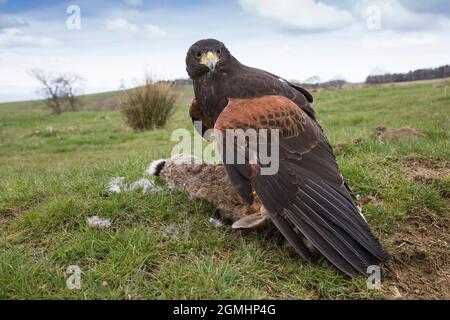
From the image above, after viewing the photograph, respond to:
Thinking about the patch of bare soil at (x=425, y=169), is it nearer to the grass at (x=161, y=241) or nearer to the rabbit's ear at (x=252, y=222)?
the grass at (x=161, y=241)

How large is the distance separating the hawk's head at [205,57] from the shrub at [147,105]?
458 inches

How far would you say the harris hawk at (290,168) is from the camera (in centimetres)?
369

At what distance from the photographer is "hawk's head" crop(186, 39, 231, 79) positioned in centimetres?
476

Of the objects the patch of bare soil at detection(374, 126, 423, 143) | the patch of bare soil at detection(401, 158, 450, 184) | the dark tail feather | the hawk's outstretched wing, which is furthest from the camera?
the patch of bare soil at detection(374, 126, 423, 143)

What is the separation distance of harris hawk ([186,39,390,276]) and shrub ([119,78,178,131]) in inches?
459

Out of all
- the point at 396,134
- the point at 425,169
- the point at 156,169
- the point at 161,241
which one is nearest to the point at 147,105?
the point at 396,134

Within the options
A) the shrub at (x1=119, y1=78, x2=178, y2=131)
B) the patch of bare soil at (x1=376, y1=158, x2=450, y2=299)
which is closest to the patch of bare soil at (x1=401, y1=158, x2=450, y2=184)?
the patch of bare soil at (x1=376, y1=158, x2=450, y2=299)

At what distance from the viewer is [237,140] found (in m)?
3.96

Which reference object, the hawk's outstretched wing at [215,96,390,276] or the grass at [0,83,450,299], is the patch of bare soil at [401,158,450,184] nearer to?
the grass at [0,83,450,299]

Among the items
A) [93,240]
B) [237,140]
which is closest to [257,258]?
[237,140]

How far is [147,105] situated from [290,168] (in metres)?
13.1

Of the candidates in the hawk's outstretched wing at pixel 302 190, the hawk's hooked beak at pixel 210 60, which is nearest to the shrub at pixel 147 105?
the hawk's hooked beak at pixel 210 60

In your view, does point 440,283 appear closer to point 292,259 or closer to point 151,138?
point 292,259
